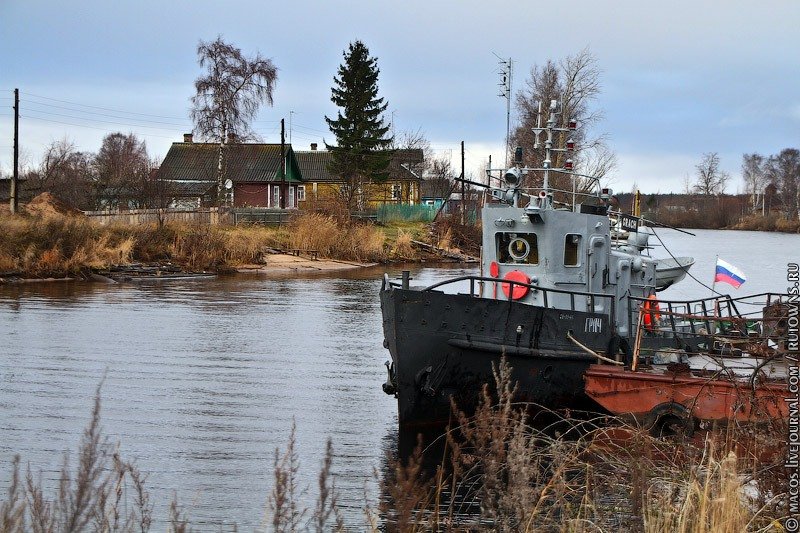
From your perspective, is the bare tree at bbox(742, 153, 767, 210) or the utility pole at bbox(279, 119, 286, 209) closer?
the utility pole at bbox(279, 119, 286, 209)

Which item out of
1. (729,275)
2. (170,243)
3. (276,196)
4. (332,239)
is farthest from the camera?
(276,196)

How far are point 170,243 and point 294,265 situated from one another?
589 cm

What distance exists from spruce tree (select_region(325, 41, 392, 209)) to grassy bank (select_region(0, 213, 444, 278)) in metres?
8.58

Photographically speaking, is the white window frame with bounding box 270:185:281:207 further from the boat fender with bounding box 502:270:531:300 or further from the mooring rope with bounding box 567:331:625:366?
the mooring rope with bounding box 567:331:625:366

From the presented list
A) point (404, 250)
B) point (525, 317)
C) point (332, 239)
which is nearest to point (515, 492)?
point (525, 317)

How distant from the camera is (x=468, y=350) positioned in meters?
13.5

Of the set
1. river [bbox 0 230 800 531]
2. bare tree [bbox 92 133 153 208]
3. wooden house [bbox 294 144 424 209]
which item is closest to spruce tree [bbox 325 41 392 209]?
wooden house [bbox 294 144 424 209]

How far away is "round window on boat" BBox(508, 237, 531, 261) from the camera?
50.6 ft

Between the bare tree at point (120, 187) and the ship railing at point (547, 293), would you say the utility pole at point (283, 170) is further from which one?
the ship railing at point (547, 293)

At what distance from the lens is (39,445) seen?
41.3 ft

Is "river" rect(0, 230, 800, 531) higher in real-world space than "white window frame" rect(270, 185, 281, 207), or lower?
lower

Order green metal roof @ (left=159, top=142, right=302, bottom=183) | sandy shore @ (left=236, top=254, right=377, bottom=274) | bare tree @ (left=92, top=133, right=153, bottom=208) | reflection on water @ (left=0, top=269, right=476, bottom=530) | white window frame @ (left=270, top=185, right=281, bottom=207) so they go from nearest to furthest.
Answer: reflection on water @ (left=0, top=269, right=476, bottom=530) < sandy shore @ (left=236, top=254, right=377, bottom=274) < bare tree @ (left=92, top=133, right=153, bottom=208) < green metal roof @ (left=159, top=142, right=302, bottom=183) < white window frame @ (left=270, top=185, right=281, bottom=207)

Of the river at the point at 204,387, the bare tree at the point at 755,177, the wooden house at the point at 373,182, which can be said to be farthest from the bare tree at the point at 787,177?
the river at the point at 204,387

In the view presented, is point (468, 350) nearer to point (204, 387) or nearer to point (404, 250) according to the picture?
point (204, 387)
